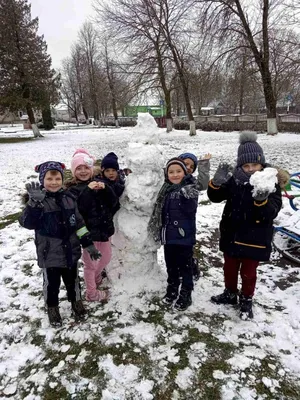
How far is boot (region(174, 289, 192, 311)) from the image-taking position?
313 centimetres

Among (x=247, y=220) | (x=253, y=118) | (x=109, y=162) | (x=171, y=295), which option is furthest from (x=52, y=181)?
(x=253, y=118)

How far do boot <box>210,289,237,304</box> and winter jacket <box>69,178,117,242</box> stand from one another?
1.32 metres

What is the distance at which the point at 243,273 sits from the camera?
2.95 metres

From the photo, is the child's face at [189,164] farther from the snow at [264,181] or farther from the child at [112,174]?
the snow at [264,181]

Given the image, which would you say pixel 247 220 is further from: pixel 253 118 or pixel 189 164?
pixel 253 118

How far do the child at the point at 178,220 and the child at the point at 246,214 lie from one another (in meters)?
0.25

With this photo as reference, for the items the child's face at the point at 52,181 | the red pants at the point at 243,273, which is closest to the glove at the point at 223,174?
the red pants at the point at 243,273

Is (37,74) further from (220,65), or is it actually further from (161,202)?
(161,202)

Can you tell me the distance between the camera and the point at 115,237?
3396mm

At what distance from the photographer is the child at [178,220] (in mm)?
2949

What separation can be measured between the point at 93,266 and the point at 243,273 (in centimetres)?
151

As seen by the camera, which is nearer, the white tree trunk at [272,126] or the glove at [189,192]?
the glove at [189,192]

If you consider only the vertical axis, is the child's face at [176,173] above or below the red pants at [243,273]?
above

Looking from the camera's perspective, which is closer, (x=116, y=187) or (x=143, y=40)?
(x=116, y=187)
